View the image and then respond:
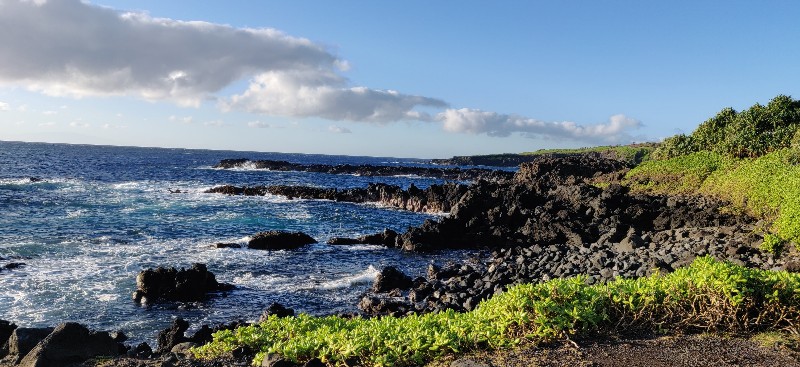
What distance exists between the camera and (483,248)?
26.0m

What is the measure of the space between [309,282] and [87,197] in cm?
3270

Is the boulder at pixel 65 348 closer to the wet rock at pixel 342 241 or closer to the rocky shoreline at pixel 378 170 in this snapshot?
the wet rock at pixel 342 241

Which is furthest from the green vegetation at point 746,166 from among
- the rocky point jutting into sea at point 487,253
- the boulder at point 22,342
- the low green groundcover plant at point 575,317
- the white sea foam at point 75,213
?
the white sea foam at point 75,213

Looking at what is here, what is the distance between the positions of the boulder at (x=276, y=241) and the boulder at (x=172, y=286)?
7.44m

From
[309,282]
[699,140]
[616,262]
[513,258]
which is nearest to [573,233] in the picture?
[513,258]

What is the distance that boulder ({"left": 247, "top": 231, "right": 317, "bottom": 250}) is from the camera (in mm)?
25016

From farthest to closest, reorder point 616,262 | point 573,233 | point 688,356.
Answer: point 573,233
point 616,262
point 688,356

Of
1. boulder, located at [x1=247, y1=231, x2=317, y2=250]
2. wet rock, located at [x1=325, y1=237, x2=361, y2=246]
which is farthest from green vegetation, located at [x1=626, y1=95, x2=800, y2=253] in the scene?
boulder, located at [x1=247, y1=231, x2=317, y2=250]

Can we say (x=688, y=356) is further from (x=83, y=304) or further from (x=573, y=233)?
(x=573, y=233)

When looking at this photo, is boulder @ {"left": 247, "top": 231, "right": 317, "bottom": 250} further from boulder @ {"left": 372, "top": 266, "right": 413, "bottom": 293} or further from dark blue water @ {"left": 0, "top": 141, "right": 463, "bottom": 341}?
boulder @ {"left": 372, "top": 266, "right": 413, "bottom": 293}

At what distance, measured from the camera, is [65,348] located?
8352 mm

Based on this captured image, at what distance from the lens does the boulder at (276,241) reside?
25.0 metres

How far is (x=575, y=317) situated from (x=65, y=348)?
762 centimetres

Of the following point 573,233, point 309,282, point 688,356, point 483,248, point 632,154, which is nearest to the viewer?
point 688,356
